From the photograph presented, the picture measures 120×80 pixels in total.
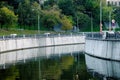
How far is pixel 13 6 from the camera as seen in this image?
130m

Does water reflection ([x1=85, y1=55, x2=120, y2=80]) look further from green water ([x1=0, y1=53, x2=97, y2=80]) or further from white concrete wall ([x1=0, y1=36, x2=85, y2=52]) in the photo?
white concrete wall ([x1=0, y1=36, x2=85, y2=52])

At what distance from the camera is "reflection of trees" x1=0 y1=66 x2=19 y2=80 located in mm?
48497

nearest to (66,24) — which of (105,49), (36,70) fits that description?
(105,49)

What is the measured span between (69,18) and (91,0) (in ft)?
64.9

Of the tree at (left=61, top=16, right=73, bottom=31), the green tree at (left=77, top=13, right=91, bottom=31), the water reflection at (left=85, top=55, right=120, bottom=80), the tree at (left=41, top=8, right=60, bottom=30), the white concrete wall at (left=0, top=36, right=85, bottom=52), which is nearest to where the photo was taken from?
the water reflection at (left=85, top=55, right=120, bottom=80)

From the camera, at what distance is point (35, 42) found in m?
97.1

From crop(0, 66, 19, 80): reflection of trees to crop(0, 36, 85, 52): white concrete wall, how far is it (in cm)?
2139

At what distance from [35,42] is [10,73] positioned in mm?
44711

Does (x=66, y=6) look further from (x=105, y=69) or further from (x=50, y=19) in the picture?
(x=105, y=69)

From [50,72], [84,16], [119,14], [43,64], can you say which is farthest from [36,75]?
[119,14]

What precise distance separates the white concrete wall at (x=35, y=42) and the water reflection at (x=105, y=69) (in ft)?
74.6

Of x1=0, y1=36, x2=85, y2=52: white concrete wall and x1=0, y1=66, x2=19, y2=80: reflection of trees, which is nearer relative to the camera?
x1=0, y1=66, x2=19, y2=80: reflection of trees

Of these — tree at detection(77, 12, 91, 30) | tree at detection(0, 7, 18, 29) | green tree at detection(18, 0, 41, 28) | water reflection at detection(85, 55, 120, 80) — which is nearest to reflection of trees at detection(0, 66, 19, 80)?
water reflection at detection(85, 55, 120, 80)

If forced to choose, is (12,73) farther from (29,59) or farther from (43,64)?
(29,59)
